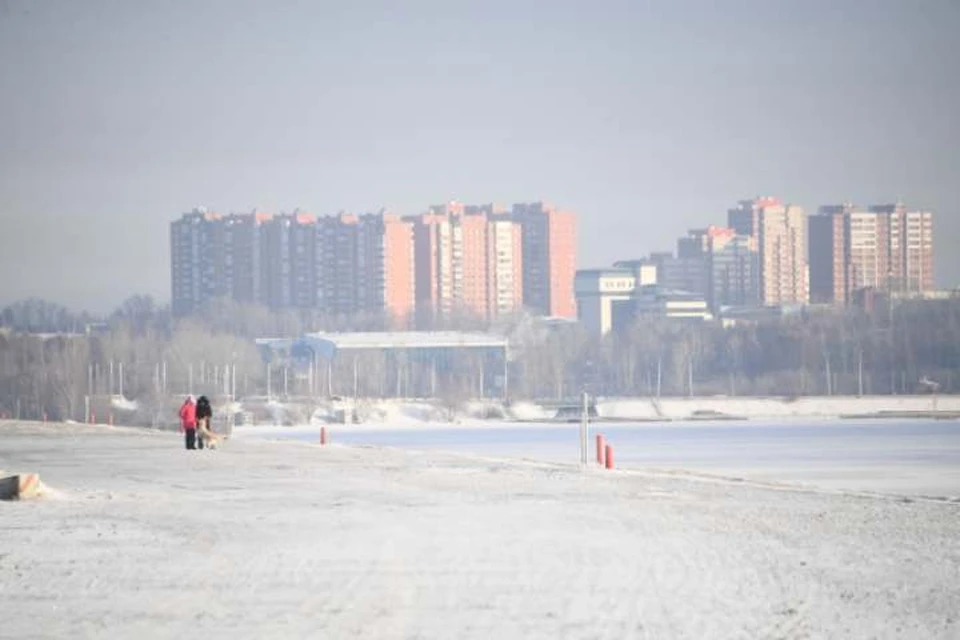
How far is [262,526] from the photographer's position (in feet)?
62.2

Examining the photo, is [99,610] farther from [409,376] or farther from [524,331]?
[524,331]

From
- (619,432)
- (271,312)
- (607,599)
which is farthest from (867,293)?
(607,599)

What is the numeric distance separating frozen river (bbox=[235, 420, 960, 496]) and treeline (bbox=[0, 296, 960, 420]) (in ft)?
66.4

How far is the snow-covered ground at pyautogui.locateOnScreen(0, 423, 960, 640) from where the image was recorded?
12453 mm

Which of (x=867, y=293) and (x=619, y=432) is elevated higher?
(x=867, y=293)

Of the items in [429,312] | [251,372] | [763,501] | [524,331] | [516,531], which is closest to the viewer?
[516,531]

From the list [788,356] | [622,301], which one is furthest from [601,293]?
[788,356]

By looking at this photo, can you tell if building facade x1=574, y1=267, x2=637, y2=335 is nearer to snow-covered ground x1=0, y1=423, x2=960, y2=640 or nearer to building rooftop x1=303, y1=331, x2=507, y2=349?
building rooftop x1=303, y1=331, x2=507, y2=349

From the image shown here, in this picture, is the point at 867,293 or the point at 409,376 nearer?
the point at 409,376

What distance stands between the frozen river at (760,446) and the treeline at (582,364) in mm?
20237

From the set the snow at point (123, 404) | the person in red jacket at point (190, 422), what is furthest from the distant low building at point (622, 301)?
the person in red jacket at point (190, 422)

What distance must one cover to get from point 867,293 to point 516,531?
493 ft

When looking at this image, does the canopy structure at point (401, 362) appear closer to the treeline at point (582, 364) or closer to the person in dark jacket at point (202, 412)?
the treeline at point (582, 364)

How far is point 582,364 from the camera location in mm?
148250
